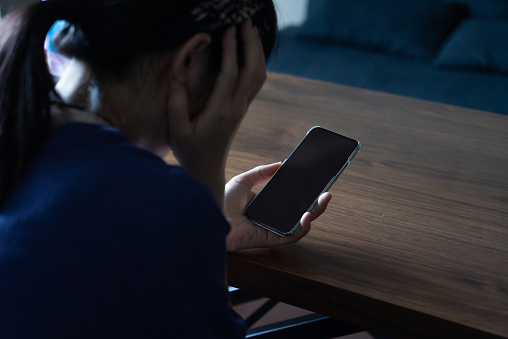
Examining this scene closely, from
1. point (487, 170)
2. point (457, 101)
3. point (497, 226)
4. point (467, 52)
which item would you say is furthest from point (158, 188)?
point (467, 52)

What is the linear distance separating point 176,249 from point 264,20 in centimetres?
35

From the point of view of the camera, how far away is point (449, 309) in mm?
687

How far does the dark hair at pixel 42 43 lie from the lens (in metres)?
0.57

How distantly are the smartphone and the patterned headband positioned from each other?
0.96 feet

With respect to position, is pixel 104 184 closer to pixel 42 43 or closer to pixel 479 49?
pixel 42 43

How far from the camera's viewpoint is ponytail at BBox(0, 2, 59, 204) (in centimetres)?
56

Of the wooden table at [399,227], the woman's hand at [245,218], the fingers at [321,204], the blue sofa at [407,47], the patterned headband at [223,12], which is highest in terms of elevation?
the patterned headband at [223,12]

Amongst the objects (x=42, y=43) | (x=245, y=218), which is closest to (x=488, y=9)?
(x=245, y=218)

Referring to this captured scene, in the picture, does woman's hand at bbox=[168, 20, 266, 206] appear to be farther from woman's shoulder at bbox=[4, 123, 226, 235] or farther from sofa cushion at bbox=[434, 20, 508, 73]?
sofa cushion at bbox=[434, 20, 508, 73]

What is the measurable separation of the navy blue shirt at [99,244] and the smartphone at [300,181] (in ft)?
0.84

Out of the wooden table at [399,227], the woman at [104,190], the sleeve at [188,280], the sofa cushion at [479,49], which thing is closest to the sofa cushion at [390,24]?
the sofa cushion at [479,49]

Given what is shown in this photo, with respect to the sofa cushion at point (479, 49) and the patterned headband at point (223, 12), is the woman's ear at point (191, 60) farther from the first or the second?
the sofa cushion at point (479, 49)

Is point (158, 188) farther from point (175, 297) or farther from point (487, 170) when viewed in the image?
point (487, 170)

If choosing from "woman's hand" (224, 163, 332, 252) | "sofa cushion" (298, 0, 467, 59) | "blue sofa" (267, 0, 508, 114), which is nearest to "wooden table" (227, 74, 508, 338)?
"woman's hand" (224, 163, 332, 252)
